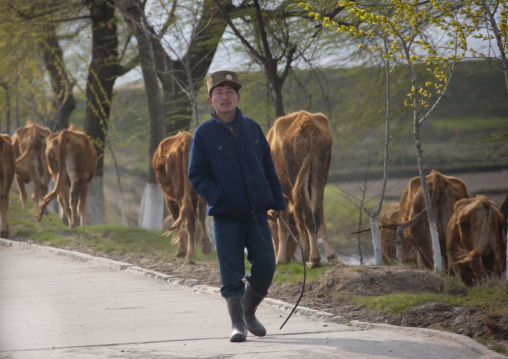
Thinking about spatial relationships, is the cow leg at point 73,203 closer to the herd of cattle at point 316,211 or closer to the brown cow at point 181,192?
the herd of cattle at point 316,211

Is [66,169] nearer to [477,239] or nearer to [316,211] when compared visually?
[316,211]

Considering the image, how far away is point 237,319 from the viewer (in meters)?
6.28

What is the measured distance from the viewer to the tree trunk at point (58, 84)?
26.2 meters

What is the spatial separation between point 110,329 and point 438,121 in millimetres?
73276

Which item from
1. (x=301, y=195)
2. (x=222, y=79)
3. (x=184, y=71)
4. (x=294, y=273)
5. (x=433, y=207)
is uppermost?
(x=184, y=71)

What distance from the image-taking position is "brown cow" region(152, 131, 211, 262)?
12398mm

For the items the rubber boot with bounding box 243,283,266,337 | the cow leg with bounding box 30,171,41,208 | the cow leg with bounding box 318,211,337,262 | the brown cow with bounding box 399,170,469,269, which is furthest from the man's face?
the cow leg with bounding box 30,171,41,208

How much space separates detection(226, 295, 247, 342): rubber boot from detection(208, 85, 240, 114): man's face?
154 centimetres

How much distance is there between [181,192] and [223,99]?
6.32 meters

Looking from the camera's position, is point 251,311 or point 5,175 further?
point 5,175

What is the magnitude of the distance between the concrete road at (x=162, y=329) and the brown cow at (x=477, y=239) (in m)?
4.41

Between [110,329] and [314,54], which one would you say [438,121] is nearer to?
[314,54]

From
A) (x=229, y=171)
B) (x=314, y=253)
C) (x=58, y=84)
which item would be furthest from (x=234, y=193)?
(x=58, y=84)

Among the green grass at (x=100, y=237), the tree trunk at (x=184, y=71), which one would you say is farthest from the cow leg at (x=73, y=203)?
the tree trunk at (x=184, y=71)
